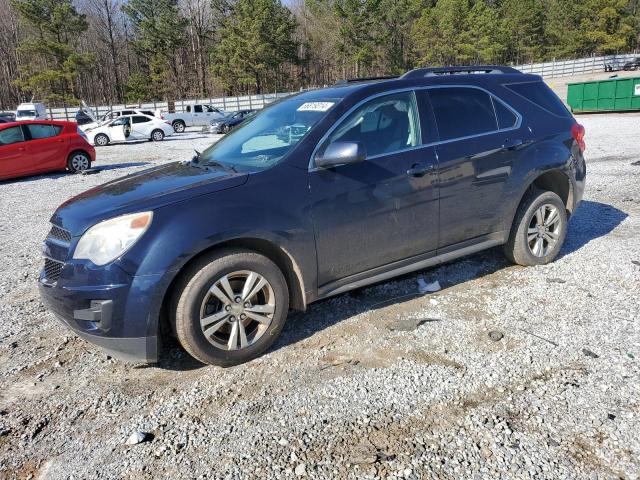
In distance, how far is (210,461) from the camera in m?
2.56

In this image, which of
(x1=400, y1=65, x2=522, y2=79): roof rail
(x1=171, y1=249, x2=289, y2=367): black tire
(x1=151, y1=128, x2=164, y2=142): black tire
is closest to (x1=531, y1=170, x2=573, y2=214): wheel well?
(x1=400, y1=65, x2=522, y2=79): roof rail

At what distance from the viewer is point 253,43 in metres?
56.4

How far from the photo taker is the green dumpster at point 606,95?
25156mm

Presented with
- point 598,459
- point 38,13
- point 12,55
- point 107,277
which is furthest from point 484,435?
point 12,55

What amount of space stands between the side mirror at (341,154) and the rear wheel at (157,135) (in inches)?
938

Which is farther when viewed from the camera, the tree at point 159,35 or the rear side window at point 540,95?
the tree at point 159,35

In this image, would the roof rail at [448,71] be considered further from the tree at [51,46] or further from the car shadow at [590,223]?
the tree at [51,46]

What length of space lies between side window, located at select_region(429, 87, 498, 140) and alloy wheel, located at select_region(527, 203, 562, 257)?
3.31 feet

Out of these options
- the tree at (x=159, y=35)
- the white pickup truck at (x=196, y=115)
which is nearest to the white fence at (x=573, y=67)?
the tree at (x=159, y=35)

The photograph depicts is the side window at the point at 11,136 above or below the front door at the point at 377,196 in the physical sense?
above

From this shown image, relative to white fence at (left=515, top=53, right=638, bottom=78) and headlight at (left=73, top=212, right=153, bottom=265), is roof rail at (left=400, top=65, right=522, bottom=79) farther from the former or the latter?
white fence at (left=515, top=53, right=638, bottom=78)

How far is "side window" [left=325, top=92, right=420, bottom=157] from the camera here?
379 cm

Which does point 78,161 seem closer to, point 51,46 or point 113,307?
point 113,307

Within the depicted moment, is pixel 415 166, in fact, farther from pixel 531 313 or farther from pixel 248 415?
pixel 248 415
